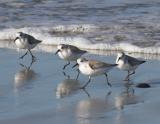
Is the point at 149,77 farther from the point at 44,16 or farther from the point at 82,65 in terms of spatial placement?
the point at 44,16

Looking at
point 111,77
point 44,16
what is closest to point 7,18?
point 44,16

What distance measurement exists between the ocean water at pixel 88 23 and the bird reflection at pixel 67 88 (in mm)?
2784

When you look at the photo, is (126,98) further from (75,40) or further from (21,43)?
(75,40)

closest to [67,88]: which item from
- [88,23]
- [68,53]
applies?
[68,53]

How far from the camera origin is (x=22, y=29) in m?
16.1

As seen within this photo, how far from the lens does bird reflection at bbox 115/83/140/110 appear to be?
945 cm

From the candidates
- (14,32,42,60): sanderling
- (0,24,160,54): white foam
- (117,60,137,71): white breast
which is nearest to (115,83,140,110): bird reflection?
(117,60,137,71): white breast

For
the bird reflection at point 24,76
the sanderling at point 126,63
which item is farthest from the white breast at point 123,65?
the bird reflection at point 24,76

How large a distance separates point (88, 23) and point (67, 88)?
20.9 ft

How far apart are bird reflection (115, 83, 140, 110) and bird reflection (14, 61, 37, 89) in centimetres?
169

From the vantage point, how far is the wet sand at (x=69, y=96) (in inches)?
344

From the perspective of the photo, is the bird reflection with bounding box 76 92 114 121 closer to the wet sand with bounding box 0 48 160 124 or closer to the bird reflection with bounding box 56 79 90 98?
the wet sand with bounding box 0 48 160 124

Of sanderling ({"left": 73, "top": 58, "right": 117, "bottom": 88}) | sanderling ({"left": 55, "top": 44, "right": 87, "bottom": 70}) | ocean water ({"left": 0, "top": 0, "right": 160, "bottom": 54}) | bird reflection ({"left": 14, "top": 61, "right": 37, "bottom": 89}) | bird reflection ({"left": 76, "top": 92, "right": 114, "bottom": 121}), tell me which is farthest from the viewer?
ocean water ({"left": 0, "top": 0, "right": 160, "bottom": 54})

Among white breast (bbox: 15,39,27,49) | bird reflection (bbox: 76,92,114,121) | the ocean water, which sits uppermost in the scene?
the ocean water
